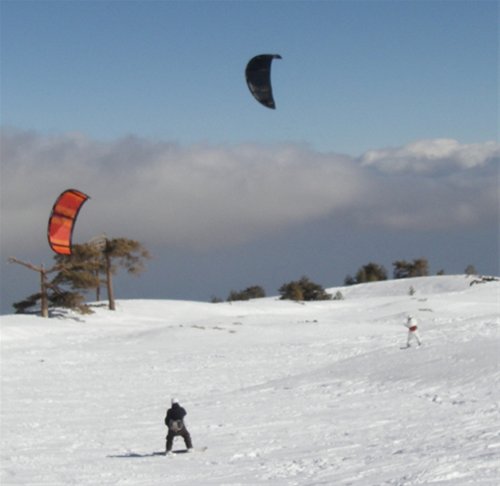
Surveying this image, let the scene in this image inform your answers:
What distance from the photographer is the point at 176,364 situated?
29844 mm

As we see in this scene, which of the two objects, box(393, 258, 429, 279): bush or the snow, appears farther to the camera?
box(393, 258, 429, 279): bush

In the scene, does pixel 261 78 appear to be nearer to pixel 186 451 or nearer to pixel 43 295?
pixel 186 451

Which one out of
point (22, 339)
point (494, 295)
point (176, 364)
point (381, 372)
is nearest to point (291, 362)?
point (176, 364)

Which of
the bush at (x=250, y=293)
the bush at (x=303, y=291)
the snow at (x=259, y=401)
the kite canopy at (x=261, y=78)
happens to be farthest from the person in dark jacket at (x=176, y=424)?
the bush at (x=250, y=293)

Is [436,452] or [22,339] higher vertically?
[22,339]

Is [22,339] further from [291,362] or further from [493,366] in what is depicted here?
[493,366]

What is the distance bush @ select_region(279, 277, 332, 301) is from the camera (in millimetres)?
58656

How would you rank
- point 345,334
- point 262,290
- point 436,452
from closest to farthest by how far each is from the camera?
point 436,452 → point 345,334 → point 262,290

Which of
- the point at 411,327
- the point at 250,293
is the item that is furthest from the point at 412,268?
the point at 411,327

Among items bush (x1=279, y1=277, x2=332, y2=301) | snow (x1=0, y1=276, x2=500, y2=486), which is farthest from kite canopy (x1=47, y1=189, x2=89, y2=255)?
bush (x1=279, y1=277, x2=332, y2=301)

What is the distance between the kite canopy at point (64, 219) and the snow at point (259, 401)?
393 centimetres

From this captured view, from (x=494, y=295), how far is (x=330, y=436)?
34.4m

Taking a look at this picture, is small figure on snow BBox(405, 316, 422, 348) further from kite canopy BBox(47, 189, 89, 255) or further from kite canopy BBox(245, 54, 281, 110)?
kite canopy BBox(47, 189, 89, 255)

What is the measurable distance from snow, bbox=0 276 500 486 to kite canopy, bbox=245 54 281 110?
672 cm
